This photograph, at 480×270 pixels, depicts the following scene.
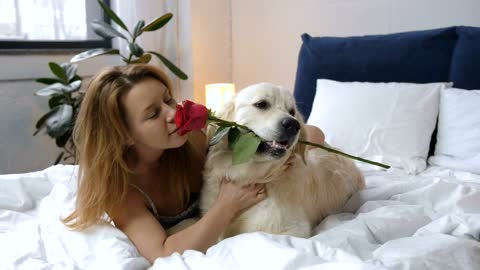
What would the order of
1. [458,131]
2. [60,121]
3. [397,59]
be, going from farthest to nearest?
1. [60,121]
2. [397,59]
3. [458,131]

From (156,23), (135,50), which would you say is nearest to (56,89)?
(135,50)

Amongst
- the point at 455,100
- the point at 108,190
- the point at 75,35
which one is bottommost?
the point at 108,190

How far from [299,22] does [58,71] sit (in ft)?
5.46

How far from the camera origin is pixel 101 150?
1.25m

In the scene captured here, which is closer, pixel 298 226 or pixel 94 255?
pixel 94 255

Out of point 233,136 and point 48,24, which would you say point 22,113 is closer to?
point 48,24

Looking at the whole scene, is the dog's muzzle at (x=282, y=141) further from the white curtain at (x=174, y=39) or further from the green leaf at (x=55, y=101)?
the white curtain at (x=174, y=39)

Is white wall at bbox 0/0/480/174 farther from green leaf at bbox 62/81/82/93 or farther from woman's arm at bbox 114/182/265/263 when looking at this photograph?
woman's arm at bbox 114/182/265/263

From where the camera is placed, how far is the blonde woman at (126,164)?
1228mm

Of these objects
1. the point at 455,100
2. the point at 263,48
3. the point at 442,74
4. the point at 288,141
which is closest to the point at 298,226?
the point at 288,141

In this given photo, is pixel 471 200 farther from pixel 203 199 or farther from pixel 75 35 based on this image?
pixel 75 35

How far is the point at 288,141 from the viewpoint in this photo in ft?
4.15

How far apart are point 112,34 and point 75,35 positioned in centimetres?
52

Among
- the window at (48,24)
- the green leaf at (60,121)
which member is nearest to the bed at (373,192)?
the green leaf at (60,121)
